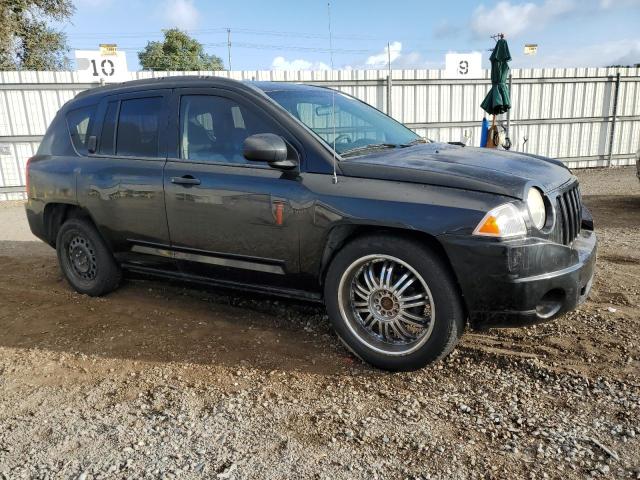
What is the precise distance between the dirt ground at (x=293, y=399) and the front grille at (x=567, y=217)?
0.80m

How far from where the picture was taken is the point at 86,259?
5.04 metres

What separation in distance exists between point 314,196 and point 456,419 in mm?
1608

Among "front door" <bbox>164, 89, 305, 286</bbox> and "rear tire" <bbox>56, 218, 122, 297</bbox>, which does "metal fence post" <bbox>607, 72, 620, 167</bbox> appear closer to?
"front door" <bbox>164, 89, 305, 286</bbox>

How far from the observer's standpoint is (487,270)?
2934mm

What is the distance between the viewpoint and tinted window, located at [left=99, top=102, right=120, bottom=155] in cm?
462

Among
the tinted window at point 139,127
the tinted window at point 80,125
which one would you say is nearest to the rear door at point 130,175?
the tinted window at point 139,127

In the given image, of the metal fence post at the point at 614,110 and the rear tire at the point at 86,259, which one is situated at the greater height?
the metal fence post at the point at 614,110

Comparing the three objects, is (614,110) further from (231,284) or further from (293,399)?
(293,399)

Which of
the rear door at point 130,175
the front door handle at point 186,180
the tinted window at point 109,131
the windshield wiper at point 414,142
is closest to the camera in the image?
the front door handle at point 186,180

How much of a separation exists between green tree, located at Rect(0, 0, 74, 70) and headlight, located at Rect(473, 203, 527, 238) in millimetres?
21380

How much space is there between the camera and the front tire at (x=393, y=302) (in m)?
3.10

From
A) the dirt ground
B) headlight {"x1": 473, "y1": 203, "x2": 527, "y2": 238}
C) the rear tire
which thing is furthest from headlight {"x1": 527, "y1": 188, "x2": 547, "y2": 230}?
the rear tire

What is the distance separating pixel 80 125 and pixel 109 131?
465 mm

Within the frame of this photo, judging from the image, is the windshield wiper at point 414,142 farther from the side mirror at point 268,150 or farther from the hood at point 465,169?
the side mirror at point 268,150
